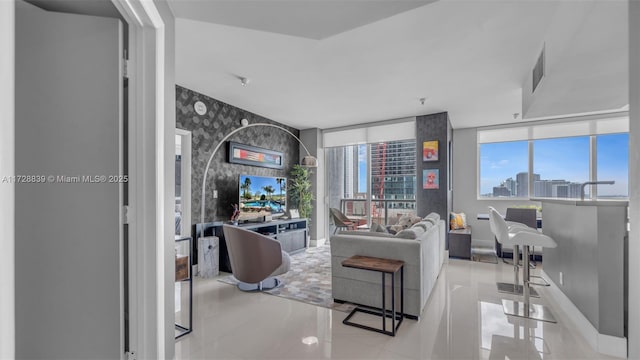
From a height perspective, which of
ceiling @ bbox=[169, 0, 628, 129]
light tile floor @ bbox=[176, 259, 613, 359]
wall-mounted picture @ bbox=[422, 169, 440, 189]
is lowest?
light tile floor @ bbox=[176, 259, 613, 359]

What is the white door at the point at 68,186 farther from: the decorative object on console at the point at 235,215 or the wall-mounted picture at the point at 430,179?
the wall-mounted picture at the point at 430,179

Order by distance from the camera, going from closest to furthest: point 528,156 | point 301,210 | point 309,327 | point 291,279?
point 309,327 < point 291,279 < point 528,156 < point 301,210

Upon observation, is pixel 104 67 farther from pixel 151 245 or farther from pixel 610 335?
pixel 610 335

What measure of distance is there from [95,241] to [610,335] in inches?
139

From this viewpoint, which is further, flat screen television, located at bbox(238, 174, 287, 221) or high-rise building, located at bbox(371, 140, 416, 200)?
high-rise building, located at bbox(371, 140, 416, 200)

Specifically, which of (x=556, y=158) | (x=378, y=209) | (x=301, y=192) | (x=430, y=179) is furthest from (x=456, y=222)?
(x=301, y=192)

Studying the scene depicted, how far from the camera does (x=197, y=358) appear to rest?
6.69 feet

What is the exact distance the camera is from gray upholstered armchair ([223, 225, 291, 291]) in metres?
3.08

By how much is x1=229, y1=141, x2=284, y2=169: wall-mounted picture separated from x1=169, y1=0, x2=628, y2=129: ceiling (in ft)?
2.45

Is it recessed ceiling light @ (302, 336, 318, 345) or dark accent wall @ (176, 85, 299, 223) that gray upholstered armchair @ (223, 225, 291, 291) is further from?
dark accent wall @ (176, 85, 299, 223)

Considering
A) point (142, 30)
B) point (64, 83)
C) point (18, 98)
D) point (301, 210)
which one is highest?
point (142, 30)

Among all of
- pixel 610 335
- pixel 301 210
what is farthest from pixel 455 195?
pixel 610 335

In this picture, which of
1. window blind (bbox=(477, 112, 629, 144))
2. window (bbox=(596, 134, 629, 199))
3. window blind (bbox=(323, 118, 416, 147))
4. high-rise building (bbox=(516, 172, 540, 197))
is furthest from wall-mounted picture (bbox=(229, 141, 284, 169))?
window (bbox=(596, 134, 629, 199))

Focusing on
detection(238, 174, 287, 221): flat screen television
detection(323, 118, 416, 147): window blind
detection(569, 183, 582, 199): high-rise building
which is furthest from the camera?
detection(323, 118, 416, 147): window blind
